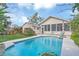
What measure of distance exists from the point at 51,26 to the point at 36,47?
42 centimetres

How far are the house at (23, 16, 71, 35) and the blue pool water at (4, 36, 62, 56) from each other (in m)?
0.12

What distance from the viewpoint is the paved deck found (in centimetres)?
296

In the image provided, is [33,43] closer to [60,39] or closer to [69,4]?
[60,39]

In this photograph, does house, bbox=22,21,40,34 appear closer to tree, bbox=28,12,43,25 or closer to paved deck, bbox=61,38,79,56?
tree, bbox=28,12,43,25

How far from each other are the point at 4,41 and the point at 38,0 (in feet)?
2.77

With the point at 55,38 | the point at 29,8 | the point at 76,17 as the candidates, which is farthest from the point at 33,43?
the point at 76,17

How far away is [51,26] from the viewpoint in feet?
10.1

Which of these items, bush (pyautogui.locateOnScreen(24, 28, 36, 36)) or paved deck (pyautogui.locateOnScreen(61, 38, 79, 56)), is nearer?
paved deck (pyautogui.locateOnScreen(61, 38, 79, 56))

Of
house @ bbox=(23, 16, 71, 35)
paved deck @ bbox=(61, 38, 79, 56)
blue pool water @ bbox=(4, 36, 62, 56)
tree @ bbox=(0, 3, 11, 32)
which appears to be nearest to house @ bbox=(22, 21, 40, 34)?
house @ bbox=(23, 16, 71, 35)

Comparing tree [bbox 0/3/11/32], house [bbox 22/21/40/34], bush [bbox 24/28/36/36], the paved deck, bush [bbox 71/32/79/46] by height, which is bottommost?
the paved deck

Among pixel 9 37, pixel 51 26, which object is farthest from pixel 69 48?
pixel 9 37

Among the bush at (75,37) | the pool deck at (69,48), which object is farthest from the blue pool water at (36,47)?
the bush at (75,37)

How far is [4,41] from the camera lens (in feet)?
9.93

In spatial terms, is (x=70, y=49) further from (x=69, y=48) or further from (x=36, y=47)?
(x=36, y=47)
